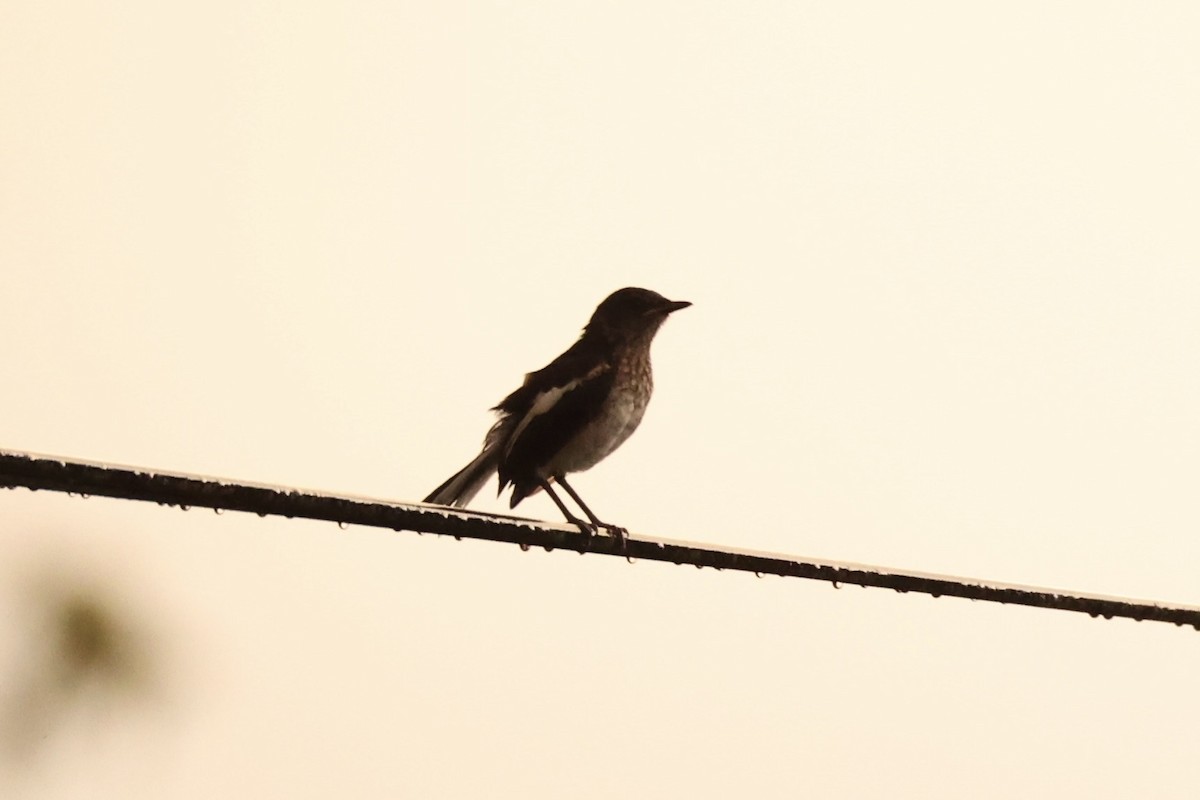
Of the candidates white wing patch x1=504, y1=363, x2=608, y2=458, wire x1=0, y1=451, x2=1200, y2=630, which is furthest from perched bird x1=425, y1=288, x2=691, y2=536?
wire x1=0, y1=451, x2=1200, y2=630

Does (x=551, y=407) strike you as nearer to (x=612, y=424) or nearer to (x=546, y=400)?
(x=546, y=400)

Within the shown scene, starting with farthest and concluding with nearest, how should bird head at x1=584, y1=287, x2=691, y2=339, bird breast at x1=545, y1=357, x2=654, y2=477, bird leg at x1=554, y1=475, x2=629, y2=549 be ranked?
1. bird head at x1=584, y1=287, x2=691, y2=339
2. bird breast at x1=545, y1=357, x2=654, y2=477
3. bird leg at x1=554, y1=475, x2=629, y2=549

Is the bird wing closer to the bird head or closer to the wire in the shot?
the bird head

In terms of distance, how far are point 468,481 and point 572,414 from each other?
0.62 m

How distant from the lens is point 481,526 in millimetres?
2977

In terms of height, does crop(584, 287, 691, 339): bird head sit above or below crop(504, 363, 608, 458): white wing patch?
above

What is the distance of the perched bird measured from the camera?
569 cm

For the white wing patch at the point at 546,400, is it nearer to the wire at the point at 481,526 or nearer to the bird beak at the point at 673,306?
the bird beak at the point at 673,306

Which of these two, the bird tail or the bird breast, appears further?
the bird breast

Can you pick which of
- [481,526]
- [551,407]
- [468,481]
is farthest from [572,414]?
[481,526]

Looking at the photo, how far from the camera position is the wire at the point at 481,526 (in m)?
2.17

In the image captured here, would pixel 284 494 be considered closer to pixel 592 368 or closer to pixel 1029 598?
pixel 1029 598

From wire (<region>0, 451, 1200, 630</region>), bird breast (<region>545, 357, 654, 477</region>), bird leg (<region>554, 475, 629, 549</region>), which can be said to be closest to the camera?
wire (<region>0, 451, 1200, 630</region>)

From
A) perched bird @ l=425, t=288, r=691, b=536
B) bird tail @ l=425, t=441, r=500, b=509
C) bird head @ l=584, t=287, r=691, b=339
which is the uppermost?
bird head @ l=584, t=287, r=691, b=339
